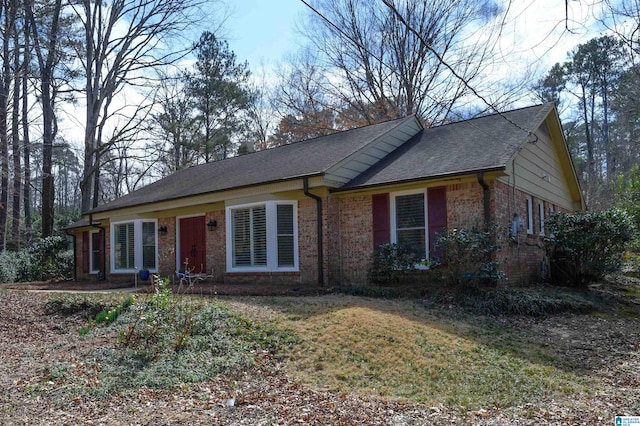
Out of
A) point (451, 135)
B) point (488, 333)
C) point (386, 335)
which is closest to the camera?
point (386, 335)

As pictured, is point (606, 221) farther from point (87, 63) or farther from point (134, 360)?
point (87, 63)

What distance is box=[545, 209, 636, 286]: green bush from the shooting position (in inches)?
433

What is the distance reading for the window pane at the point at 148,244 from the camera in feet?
53.2

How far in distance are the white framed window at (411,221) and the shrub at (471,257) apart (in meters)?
1.23

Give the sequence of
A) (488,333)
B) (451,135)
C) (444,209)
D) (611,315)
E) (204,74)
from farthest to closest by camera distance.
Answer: (204,74)
(451,135)
(444,209)
(611,315)
(488,333)

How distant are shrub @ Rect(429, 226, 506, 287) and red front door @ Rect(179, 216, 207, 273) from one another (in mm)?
7773

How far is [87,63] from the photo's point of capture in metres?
23.3

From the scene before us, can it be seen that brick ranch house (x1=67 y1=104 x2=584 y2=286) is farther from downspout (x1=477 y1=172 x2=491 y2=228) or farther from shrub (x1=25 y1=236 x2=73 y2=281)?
shrub (x1=25 y1=236 x2=73 y2=281)

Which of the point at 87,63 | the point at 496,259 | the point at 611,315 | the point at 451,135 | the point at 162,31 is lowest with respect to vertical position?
the point at 611,315

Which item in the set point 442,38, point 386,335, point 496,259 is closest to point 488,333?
point 386,335

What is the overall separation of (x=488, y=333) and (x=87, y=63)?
22980 millimetres

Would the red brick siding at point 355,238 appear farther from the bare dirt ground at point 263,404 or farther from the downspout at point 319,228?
the bare dirt ground at point 263,404

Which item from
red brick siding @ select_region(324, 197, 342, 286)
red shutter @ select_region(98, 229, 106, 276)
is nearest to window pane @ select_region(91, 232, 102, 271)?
red shutter @ select_region(98, 229, 106, 276)

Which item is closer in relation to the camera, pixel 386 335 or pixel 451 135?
pixel 386 335
